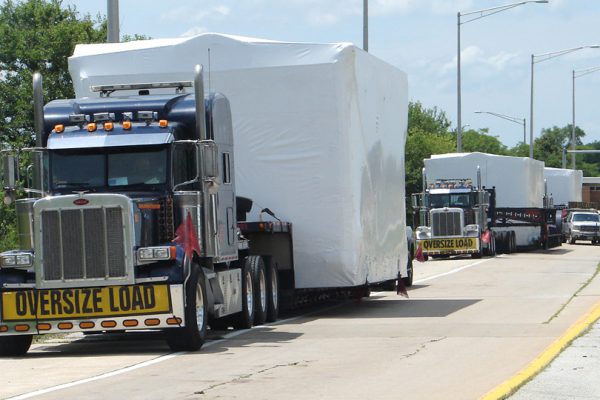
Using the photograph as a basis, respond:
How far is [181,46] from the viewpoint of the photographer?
23078 mm

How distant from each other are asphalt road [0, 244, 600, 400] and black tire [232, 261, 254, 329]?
→ 0.83 ft

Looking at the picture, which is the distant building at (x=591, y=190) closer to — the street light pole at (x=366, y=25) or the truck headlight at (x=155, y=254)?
the street light pole at (x=366, y=25)

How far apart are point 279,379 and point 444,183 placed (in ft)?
120

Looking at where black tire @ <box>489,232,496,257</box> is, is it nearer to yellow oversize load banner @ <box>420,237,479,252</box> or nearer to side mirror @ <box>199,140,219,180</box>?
yellow oversize load banner @ <box>420,237,479,252</box>

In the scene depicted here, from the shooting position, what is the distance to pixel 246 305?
21.0 m

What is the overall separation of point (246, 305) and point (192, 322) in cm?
353

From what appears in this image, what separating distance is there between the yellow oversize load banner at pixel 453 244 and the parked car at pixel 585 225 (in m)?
22.4

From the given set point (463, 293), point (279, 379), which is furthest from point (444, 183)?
point (279, 379)

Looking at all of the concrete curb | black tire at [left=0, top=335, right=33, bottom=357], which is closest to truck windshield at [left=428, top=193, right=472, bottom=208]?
the concrete curb

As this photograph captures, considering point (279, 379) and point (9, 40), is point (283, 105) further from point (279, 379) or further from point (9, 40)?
point (9, 40)

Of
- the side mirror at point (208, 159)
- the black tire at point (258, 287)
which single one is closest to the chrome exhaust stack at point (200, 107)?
the side mirror at point (208, 159)

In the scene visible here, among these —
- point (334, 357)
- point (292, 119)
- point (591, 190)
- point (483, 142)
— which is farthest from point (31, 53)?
point (483, 142)

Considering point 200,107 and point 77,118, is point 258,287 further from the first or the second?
point 77,118

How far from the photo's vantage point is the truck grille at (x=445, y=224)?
4975 centimetres
